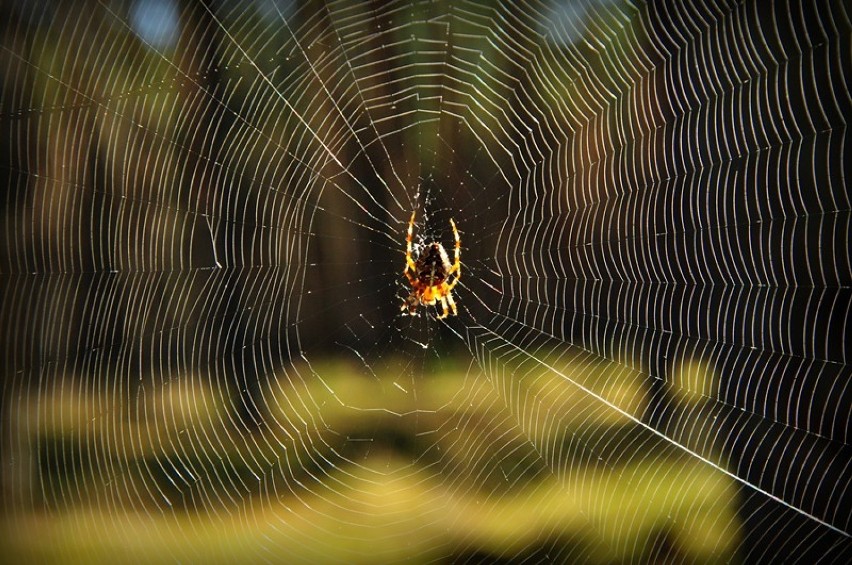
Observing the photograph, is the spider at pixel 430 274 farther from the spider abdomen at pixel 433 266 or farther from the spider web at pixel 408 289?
the spider web at pixel 408 289

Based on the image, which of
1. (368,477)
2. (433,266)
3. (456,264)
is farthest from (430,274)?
(368,477)

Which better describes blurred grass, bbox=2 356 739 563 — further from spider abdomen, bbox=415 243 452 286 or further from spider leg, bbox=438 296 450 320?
spider abdomen, bbox=415 243 452 286

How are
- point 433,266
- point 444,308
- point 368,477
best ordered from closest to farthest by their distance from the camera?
point 368,477, point 433,266, point 444,308

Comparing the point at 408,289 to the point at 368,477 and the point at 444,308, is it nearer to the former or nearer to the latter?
the point at 444,308

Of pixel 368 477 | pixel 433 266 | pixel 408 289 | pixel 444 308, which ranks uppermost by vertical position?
pixel 433 266

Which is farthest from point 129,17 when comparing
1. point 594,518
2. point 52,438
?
point 594,518

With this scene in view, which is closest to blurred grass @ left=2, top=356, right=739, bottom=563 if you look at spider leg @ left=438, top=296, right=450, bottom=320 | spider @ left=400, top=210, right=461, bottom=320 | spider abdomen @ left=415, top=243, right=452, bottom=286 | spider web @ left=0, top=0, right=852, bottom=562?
spider web @ left=0, top=0, right=852, bottom=562
